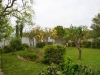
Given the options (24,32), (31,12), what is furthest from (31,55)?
(24,32)

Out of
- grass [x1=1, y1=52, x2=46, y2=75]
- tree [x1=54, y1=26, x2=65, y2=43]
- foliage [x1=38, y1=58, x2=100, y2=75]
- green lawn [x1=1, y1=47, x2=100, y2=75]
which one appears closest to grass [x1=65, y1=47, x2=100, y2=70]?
green lawn [x1=1, y1=47, x2=100, y2=75]

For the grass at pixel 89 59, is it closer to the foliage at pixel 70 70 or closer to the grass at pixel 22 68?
the grass at pixel 22 68

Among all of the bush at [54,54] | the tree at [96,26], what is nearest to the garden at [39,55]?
the bush at [54,54]

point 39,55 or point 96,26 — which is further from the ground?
point 96,26

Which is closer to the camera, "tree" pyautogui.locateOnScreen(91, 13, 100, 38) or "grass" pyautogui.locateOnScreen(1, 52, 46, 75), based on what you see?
"grass" pyautogui.locateOnScreen(1, 52, 46, 75)

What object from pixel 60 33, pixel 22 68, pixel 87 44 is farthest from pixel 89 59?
pixel 60 33

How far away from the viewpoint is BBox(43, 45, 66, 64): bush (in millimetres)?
10180

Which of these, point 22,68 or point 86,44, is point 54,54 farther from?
point 86,44

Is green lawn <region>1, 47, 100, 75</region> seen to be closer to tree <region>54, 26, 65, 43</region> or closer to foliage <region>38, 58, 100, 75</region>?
foliage <region>38, 58, 100, 75</region>

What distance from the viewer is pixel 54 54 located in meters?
10.2

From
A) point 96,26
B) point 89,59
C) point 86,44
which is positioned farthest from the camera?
point 96,26

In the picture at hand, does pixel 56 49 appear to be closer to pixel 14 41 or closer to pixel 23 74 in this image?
pixel 23 74

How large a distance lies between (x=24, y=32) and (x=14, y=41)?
54.9 feet

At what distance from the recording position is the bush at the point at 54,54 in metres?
10.2
